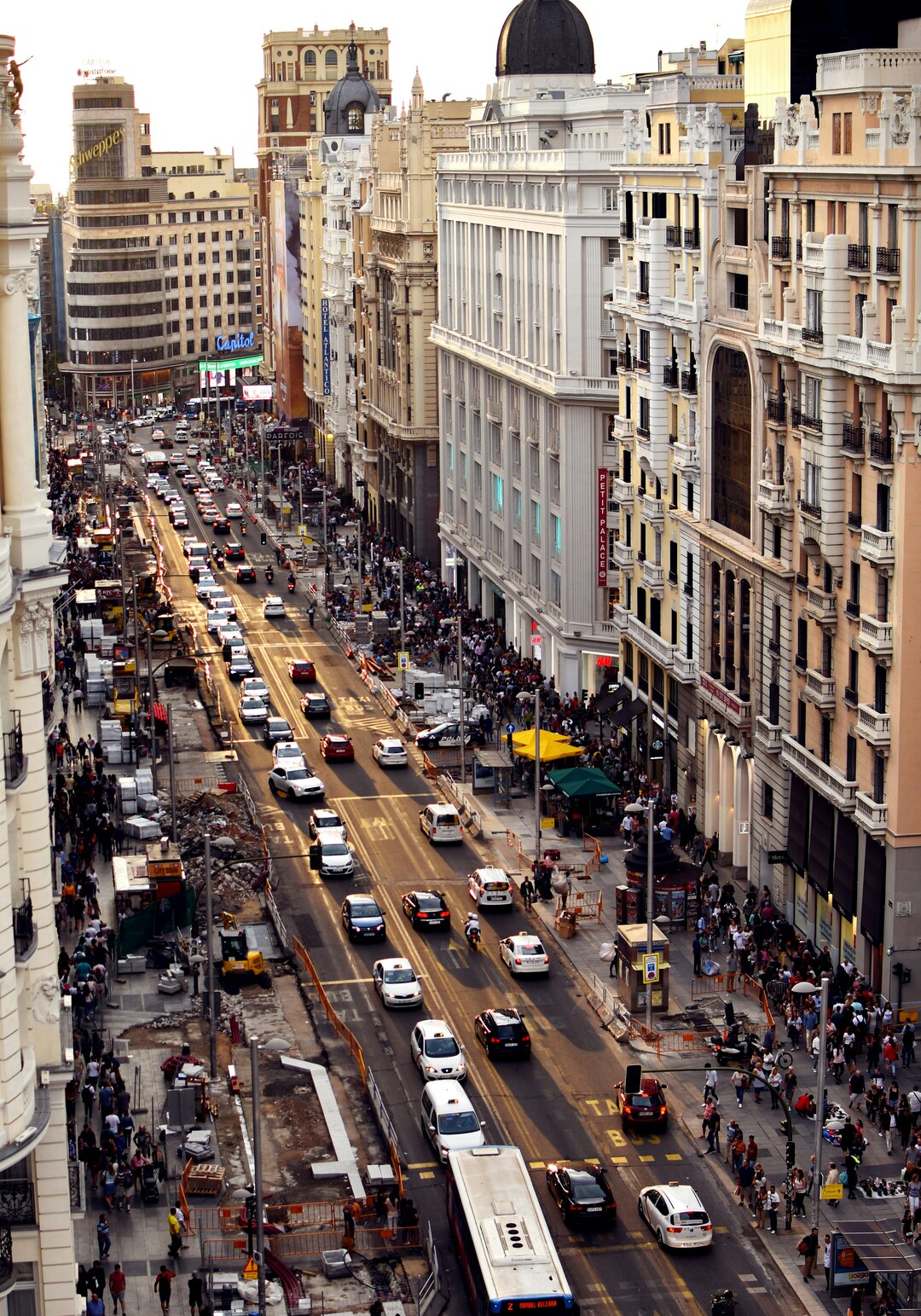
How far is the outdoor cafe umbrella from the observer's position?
94.1 meters

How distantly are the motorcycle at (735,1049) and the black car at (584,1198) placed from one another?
10128 millimetres

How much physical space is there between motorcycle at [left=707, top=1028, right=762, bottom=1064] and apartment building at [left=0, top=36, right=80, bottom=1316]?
2997cm

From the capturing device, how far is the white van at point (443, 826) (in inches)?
3548

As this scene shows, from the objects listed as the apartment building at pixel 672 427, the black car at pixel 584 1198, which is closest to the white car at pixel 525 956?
the apartment building at pixel 672 427

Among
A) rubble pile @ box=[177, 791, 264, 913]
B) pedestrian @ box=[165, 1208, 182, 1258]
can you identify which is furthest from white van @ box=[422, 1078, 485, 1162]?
rubble pile @ box=[177, 791, 264, 913]

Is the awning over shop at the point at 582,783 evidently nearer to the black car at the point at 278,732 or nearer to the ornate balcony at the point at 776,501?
the ornate balcony at the point at 776,501

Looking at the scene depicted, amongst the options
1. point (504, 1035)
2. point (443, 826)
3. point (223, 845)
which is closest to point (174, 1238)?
point (504, 1035)

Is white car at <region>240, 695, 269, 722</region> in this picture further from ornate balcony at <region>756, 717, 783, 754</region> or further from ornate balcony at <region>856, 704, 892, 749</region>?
ornate balcony at <region>856, 704, 892, 749</region>

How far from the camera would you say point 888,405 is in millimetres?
67188

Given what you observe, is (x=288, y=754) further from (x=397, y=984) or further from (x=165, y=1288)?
(x=165, y=1288)

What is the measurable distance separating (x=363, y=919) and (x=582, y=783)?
45.8 ft

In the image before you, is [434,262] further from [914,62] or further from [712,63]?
[914,62]

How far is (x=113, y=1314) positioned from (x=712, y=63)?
60.5 meters

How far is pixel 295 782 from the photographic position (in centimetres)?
9812
